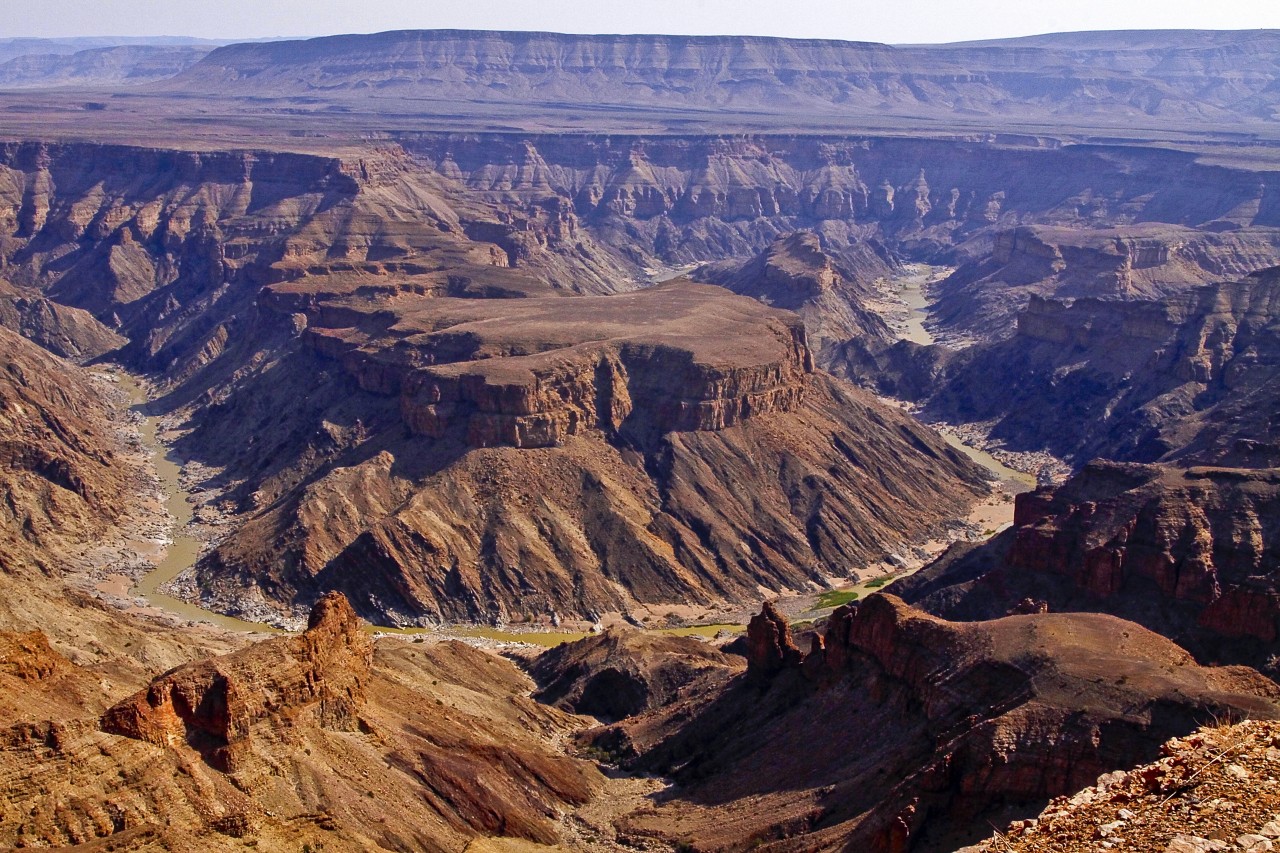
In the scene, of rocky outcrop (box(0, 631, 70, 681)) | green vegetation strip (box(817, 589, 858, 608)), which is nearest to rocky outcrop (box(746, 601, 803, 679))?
rocky outcrop (box(0, 631, 70, 681))

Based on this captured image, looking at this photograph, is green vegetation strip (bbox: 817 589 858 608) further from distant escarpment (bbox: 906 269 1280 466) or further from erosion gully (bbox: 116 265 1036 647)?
distant escarpment (bbox: 906 269 1280 466)

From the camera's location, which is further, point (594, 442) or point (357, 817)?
point (594, 442)

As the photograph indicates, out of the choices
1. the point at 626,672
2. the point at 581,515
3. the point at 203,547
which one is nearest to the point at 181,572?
the point at 203,547

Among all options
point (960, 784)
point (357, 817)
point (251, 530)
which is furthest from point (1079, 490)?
point (251, 530)

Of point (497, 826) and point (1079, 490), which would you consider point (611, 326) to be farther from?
point (497, 826)

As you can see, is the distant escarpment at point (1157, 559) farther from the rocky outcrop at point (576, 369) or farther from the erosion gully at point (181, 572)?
the rocky outcrop at point (576, 369)
